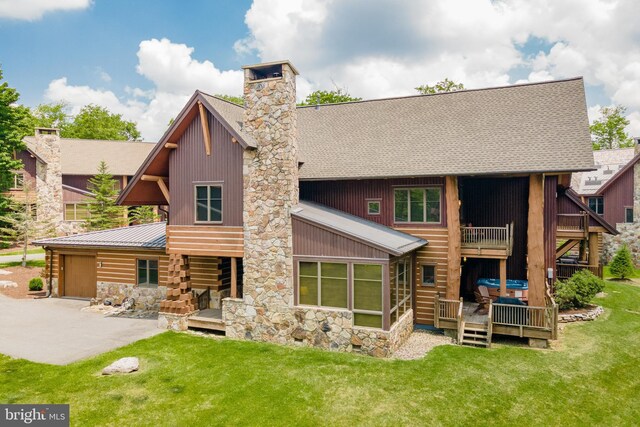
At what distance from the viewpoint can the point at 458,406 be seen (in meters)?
9.47

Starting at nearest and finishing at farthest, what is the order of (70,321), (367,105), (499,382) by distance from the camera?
(499,382) → (70,321) → (367,105)

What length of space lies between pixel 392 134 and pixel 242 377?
11.6 metres

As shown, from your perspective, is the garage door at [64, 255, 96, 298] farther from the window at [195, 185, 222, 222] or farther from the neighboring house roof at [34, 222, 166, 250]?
the window at [195, 185, 222, 222]

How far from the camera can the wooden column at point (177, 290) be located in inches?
608

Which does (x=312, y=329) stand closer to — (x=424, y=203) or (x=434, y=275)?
(x=434, y=275)

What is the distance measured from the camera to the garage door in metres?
19.9

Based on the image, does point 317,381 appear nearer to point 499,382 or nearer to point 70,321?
point 499,382

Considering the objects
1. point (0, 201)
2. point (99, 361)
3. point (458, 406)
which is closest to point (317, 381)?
point (458, 406)

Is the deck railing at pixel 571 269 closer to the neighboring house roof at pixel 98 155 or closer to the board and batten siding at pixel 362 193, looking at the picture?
the board and batten siding at pixel 362 193

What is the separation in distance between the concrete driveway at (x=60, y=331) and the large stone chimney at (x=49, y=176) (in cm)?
1867

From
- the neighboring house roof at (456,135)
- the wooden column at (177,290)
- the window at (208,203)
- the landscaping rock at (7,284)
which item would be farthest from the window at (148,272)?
the landscaping rock at (7,284)

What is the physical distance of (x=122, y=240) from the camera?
62.4 feet

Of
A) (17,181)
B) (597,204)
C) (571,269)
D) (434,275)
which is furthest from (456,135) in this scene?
(17,181)

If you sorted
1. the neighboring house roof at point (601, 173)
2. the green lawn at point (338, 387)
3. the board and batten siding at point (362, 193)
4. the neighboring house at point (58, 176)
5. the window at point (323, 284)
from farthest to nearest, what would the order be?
the neighboring house at point (58, 176) → the neighboring house roof at point (601, 173) → the board and batten siding at point (362, 193) → the window at point (323, 284) → the green lawn at point (338, 387)
